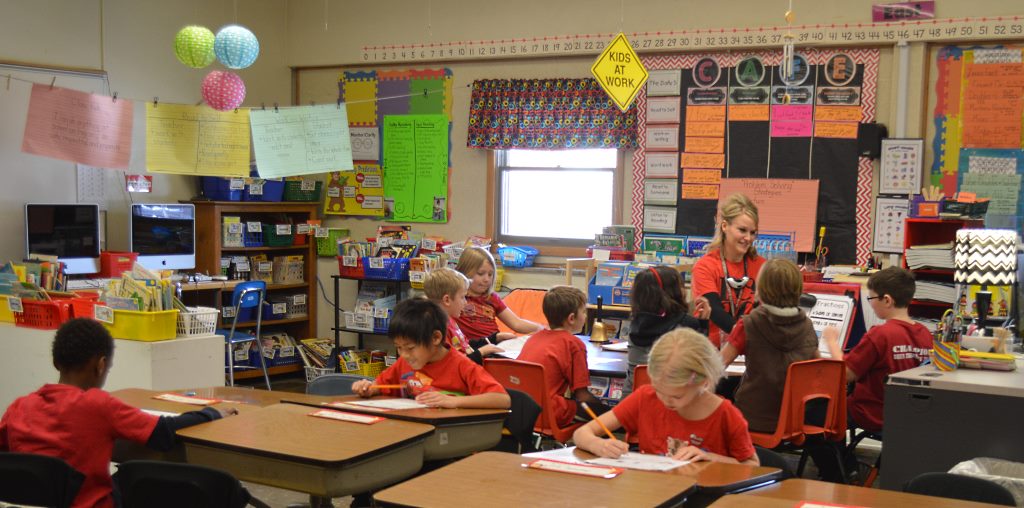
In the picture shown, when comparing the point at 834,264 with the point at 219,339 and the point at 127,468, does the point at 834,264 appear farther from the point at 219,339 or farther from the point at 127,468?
the point at 127,468

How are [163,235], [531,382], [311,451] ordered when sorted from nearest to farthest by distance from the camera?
[311,451]
[531,382]
[163,235]

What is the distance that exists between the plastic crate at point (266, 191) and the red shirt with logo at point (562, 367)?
14.5ft

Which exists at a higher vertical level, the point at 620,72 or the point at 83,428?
the point at 620,72

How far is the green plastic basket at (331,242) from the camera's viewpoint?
8.72 m

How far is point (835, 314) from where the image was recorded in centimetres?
545

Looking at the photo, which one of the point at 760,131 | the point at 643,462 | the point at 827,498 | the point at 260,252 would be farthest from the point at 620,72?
the point at 827,498

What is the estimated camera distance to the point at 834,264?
6914 mm

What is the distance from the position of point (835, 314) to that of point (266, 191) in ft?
15.9

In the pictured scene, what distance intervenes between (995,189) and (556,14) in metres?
3.44

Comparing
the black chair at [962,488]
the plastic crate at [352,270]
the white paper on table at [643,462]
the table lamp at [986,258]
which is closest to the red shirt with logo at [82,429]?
the white paper on table at [643,462]

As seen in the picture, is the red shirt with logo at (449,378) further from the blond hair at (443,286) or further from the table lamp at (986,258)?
the table lamp at (986,258)

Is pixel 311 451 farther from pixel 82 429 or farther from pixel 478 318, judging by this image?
pixel 478 318

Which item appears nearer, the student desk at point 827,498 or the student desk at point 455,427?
the student desk at point 827,498

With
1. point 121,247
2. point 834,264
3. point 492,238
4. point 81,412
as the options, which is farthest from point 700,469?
point 121,247
